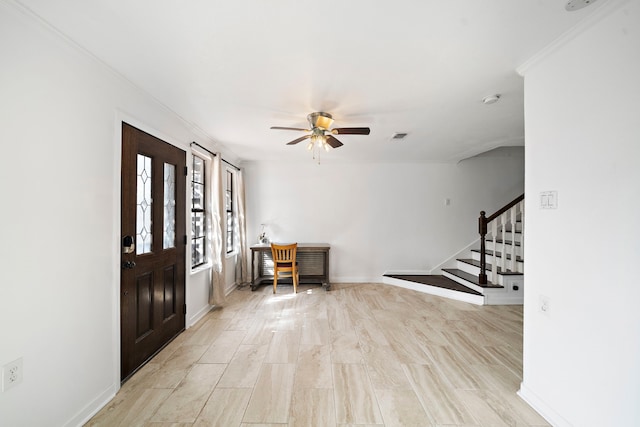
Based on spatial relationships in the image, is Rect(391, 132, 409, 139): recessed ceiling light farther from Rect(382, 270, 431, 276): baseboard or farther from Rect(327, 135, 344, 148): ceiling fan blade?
Rect(382, 270, 431, 276): baseboard

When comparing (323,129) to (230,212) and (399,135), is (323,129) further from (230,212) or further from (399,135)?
(230,212)

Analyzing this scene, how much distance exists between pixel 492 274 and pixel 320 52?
14.1 ft

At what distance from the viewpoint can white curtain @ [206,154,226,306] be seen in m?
3.80

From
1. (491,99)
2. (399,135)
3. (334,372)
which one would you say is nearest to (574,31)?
(491,99)

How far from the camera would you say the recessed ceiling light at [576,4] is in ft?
4.45

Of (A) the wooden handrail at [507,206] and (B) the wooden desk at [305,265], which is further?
(B) the wooden desk at [305,265]

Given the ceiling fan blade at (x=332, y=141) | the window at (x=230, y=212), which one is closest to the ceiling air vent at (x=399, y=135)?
the ceiling fan blade at (x=332, y=141)

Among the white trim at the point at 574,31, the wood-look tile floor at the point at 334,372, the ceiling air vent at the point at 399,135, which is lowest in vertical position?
the wood-look tile floor at the point at 334,372

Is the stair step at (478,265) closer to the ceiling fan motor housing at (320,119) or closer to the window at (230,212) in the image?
the ceiling fan motor housing at (320,119)

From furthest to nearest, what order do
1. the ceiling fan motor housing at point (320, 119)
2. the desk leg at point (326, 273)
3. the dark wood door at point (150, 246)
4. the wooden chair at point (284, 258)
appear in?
the desk leg at point (326, 273)
the wooden chair at point (284, 258)
the ceiling fan motor housing at point (320, 119)
the dark wood door at point (150, 246)

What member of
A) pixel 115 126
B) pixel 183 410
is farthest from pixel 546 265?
pixel 115 126

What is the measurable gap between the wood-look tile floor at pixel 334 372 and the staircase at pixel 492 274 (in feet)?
1.29

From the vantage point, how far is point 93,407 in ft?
5.98

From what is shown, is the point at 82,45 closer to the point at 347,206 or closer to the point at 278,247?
the point at 278,247
